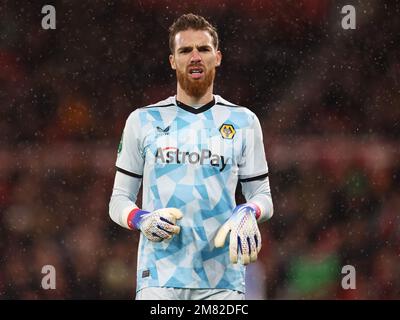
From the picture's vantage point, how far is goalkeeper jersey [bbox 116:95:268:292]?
10.3ft

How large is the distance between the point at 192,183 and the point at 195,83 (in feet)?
1.33

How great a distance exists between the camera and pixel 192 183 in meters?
3.17

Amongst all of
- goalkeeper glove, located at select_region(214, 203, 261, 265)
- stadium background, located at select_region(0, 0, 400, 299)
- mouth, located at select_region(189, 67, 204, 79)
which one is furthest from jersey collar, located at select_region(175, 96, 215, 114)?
stadium background, located at select_region(0, 0, 400, 299)

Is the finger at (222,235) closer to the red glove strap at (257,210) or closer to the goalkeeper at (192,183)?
the goalkeeper at (192,183)

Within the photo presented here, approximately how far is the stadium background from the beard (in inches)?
111

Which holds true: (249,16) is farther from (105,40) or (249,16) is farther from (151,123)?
(151,123)

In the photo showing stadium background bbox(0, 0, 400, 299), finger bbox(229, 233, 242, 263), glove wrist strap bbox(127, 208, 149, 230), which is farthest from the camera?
stadium background bbox(0, 0, 400, 299)

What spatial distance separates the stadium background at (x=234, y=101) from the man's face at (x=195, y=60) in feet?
9.26

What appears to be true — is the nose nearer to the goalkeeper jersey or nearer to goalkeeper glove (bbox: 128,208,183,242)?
the goalkeeper jersey

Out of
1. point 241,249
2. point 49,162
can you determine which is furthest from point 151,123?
point 49,162

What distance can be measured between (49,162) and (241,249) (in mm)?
3366

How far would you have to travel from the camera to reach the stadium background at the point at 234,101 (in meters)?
6.08

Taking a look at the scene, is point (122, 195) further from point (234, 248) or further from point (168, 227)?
point (234, 248)

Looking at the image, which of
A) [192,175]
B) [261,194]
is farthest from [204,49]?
[261,194]
